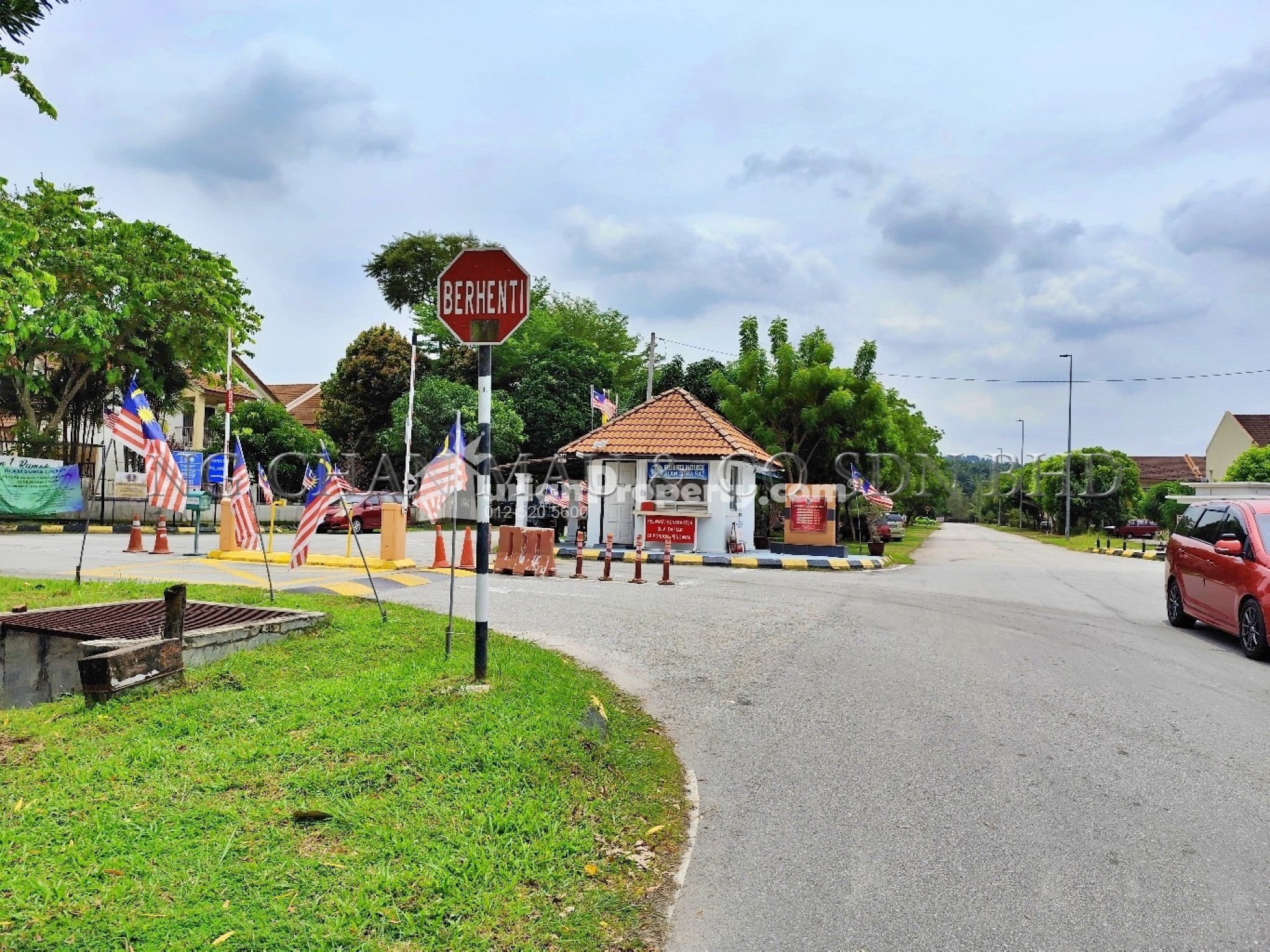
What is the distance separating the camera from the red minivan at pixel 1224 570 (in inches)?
375

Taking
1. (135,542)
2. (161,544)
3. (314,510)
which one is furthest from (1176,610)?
(135,542)

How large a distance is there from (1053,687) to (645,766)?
4.27 meters

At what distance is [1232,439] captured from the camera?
206 ft

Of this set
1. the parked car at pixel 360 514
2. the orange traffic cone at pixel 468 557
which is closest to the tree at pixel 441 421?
the parked car at pixel 360 514

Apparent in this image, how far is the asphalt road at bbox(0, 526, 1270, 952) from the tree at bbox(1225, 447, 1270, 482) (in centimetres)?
3175

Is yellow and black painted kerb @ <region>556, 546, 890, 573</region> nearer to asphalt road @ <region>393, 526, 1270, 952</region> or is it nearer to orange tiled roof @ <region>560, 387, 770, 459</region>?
orange tiled roof @ <region>560, 387, 770, 459</region>

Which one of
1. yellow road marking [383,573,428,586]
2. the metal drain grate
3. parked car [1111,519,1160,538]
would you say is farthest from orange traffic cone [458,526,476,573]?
parked car [1111,519,1160,538]

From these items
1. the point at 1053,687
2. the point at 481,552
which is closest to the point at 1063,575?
the point at 1053,687

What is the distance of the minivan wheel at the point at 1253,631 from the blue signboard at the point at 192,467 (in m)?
27.4

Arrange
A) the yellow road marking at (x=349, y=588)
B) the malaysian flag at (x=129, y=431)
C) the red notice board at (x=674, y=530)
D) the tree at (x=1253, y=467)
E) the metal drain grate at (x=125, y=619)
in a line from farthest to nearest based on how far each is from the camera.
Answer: the tree at (x=1253, y=467)
the red notice board at (x=674, y=530)
the yellow road marking at (x=349, y=588)
the malaysian flag at (x=129, y=431)
the metal drain grate at (x=125, y=619)

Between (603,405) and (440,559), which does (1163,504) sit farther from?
(440,559)

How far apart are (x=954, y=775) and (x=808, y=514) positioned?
69.1ft

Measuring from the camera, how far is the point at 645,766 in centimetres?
527

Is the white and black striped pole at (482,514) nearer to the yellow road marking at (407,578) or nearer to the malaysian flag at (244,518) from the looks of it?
the malaysian flag at (244,518)
